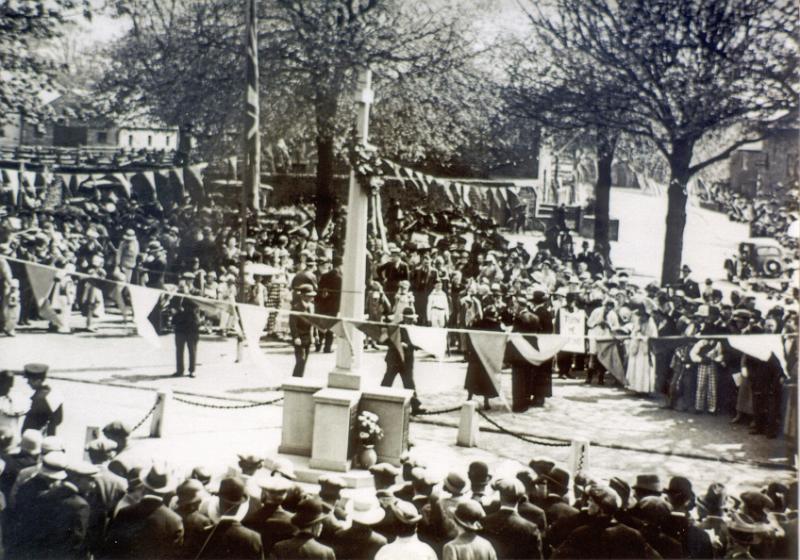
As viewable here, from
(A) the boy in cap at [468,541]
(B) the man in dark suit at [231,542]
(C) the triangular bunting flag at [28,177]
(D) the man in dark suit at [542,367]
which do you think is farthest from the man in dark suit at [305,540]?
(C) the triangular bunting flag at [28,177]

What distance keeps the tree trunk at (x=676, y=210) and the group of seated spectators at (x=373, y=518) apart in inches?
82.5

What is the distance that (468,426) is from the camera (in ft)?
23.6

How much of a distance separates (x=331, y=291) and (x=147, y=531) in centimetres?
310

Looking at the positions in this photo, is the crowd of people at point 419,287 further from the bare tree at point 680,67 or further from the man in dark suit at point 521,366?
the bare tree at point 680,67

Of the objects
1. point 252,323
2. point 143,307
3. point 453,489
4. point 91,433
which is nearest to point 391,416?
point 252,323

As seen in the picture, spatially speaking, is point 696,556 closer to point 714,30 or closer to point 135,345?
point 714,30

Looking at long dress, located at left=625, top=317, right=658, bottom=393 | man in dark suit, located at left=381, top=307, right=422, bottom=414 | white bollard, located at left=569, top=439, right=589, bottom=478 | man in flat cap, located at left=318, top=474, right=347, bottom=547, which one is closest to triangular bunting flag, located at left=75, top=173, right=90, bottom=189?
man in dark suit, located at left=381, top=307, right=422, bottom=414

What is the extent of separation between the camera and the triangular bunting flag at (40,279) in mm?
7406

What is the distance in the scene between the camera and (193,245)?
24.7ft

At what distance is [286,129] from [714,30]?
3.92m

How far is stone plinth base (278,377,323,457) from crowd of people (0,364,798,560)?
1.22 meters

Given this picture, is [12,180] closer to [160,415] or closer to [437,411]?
[160,415]

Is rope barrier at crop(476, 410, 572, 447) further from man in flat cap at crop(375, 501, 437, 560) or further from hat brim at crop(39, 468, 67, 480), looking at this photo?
hat brim at crop(39, 468, 67, 480)

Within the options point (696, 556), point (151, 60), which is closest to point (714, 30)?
point (696, 556)
